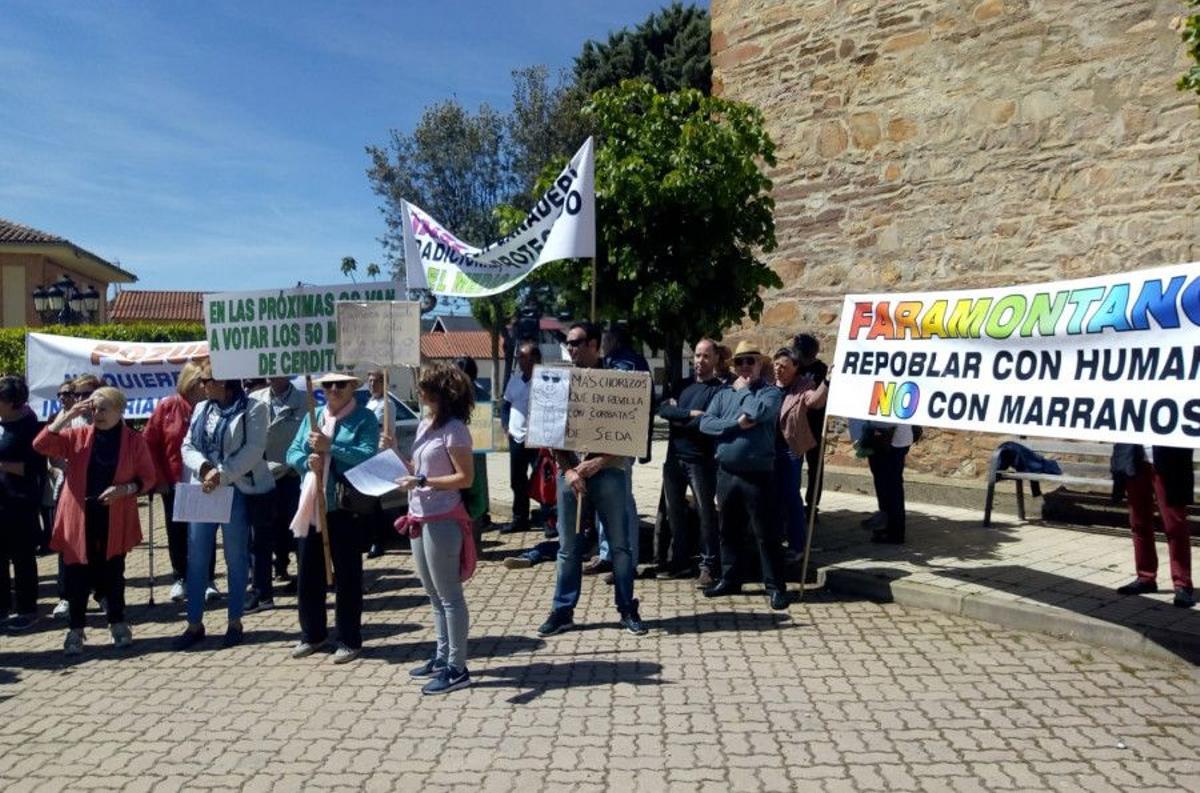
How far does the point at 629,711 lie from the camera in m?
5.11

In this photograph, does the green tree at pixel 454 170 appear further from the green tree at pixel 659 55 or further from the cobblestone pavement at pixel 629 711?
the cobblestone pavement at pixel 629 711

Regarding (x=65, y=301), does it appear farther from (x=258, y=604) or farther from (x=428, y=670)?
(x=428, y=670)

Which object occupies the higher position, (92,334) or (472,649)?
(92,334)

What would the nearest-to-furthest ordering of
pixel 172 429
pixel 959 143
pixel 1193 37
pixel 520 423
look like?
pixel 1193 37 < pixel 172 429 < pixel 520 423 < pixel 959 143

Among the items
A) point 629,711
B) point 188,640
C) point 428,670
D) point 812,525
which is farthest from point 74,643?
point 812,525

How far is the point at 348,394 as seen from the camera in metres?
6.25

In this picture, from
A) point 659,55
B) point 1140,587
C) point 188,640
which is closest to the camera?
point 188,640

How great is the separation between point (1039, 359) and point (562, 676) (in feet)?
11.2

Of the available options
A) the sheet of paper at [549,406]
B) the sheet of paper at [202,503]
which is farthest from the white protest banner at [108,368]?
the sheet of paper at [549,406]

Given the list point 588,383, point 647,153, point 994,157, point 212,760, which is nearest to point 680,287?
point 647,153

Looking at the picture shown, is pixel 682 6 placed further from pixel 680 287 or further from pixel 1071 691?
pixel 1071 691

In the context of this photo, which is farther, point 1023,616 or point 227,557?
point 227,557

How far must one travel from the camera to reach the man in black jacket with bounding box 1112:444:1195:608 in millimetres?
6477

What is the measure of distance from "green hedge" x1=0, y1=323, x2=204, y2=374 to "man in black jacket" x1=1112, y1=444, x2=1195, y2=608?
17625mm
